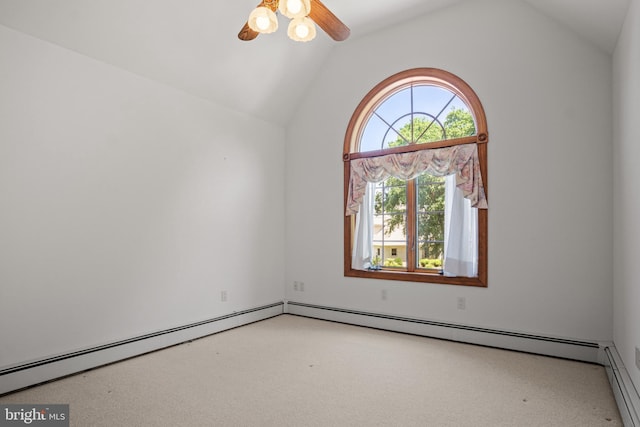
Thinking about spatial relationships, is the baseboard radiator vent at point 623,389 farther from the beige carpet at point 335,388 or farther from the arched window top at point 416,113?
the arched window top at point 416,113

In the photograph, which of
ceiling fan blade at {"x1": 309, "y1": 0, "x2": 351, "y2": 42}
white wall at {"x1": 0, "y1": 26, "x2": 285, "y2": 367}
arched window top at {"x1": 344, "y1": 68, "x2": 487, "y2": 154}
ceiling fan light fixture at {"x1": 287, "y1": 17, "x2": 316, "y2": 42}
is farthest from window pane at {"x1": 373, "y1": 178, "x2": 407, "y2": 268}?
ceiling fan light fixture at {"x1": 287, "y1": 17, "x2": 316, "y2": 42}

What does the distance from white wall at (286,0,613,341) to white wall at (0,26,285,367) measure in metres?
1.88

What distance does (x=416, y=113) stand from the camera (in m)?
4.27

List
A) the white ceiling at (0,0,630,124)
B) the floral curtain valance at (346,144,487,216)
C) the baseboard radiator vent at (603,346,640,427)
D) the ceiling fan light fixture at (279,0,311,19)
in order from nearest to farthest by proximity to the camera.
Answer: the baseboard radiator vent at (603,346,640,427) < the ceiling fan light fixture at (279,0,311,19) < the white ceiling at (0,0,630,124) < the floral curtain valance at (346,144,487,216)

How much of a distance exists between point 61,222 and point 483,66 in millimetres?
4081

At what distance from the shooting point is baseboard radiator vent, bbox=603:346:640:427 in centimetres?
200

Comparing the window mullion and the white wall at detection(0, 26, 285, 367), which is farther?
the window mullion

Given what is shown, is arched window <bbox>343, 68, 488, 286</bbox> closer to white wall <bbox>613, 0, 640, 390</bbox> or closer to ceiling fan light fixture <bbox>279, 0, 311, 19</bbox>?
white wall <bbox>613, 0, 640, 390</bbox>

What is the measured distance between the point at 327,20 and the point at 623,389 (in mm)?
3038

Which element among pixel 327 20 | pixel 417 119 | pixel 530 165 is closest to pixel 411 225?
pixel 417 119

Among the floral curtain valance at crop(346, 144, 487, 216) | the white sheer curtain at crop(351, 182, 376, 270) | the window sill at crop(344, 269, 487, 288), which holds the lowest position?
the window sill at crop(344, 269, 487, 288)

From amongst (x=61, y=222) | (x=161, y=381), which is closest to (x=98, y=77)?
(x=61, y=222)

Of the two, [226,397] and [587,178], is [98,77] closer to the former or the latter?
[226,397]

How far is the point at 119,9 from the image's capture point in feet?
9.65
